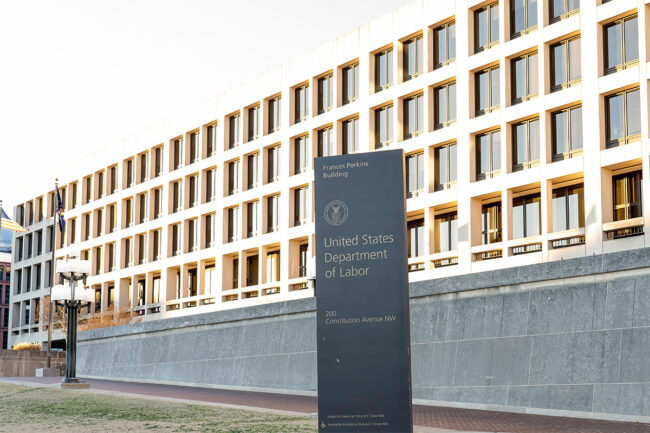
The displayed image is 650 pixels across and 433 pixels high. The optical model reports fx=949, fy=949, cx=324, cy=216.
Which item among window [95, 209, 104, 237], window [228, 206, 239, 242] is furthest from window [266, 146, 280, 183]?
window [95, 209, 104, 237]

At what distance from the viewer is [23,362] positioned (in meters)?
53.9

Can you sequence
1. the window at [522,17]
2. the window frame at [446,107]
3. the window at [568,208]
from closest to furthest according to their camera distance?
the window at [568,208]
the window at [522,17]
the window frame at [446,107]

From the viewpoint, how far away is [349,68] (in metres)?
53.3

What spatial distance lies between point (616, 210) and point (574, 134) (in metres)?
3.88

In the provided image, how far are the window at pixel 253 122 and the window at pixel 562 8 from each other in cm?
2287

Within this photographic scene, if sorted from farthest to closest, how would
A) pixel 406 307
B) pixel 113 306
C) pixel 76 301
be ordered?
pixel 113 306 → pixel 76 301 → pixel 406 307

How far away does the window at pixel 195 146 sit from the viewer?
65000mm

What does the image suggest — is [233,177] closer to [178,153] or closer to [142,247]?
[178,153]

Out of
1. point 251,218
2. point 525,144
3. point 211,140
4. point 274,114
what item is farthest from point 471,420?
point 211,140

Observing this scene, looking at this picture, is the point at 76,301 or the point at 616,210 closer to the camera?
the point at 76,301

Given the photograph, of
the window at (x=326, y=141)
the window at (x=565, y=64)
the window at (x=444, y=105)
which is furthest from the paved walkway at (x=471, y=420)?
the window at (x=326, y=141)

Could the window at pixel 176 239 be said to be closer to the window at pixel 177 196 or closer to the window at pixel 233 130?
the window at pixel 177 196

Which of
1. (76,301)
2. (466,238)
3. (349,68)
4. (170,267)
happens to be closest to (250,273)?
(170,267)

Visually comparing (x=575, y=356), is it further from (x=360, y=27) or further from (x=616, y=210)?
(x=360, y=27)
